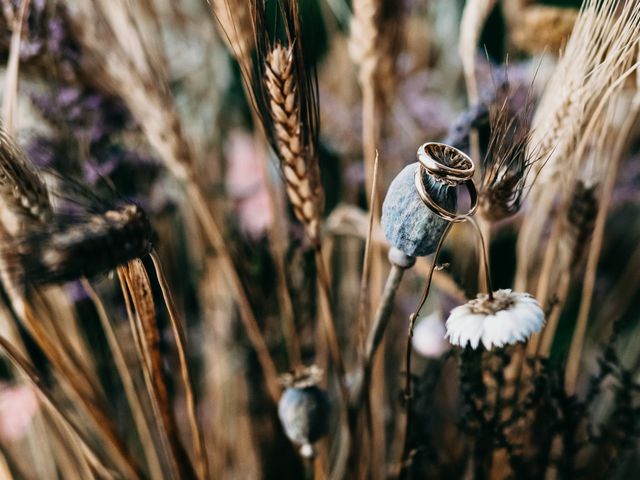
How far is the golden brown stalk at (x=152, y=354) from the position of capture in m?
0.30

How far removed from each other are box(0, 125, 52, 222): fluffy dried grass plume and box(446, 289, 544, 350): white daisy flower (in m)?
0.26

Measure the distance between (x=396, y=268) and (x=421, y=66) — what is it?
544 mm

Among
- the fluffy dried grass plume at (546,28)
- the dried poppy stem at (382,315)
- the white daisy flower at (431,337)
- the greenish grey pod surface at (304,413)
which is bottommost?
the greenish grey pod surface at (304,413)

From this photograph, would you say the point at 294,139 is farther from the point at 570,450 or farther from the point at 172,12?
the point at 172,12

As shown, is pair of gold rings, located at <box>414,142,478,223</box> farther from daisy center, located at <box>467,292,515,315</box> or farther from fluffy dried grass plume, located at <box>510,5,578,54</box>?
fluffy dried grass plume, located at <box>510,5,578,54</box>

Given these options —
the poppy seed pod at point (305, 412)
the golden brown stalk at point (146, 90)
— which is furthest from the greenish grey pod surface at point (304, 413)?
the golden brown stalk at point (146, 90)

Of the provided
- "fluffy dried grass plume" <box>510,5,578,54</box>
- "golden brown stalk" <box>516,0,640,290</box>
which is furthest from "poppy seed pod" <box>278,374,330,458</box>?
"fluffy dried grass plume" <box>510,5,578,54</box>

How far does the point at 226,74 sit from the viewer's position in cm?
76

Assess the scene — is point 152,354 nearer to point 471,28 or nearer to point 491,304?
point 491,304

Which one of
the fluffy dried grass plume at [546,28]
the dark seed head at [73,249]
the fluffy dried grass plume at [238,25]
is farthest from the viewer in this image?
the fluffy dried grass plume at [546,28]

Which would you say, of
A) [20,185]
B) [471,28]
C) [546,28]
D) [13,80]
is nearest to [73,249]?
[20,185]

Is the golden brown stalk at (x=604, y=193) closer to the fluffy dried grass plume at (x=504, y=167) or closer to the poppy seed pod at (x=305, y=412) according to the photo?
the fluffy dried grass plume at (x=504, y=167)

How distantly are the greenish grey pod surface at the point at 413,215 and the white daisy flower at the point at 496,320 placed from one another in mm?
41

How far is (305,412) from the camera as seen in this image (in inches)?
14.8
